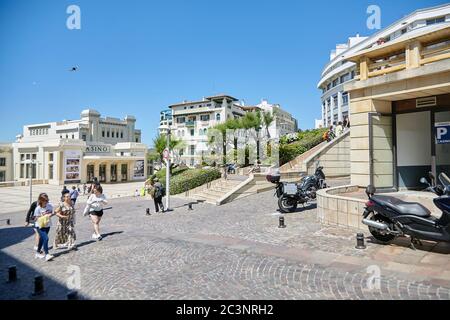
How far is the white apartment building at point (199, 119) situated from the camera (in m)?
64.8

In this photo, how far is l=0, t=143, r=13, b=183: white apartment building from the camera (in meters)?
50.7

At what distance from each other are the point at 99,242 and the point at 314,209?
764cm

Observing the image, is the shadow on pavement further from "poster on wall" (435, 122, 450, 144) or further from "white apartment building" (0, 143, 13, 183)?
"white apartment building" (0, 143, 13, 183)

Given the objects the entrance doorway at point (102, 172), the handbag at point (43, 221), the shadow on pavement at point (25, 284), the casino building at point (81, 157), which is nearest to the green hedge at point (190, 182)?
the shadow on pavement at point (25, 284)

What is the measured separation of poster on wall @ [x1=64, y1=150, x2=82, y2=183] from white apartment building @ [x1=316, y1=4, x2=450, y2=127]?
34.4m

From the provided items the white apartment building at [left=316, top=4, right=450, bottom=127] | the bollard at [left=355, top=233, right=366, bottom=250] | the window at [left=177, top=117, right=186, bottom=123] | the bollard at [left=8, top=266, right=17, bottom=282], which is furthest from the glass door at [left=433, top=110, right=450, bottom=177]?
the window at [left=177, top=117, right=186, bottom=123]

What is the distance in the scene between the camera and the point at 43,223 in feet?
23.6

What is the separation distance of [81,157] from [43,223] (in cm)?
3919

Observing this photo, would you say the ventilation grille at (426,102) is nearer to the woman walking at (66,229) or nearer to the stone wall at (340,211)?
the stone wall at (340,211)

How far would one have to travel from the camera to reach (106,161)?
152ft

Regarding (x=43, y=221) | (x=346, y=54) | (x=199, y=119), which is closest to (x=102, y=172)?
(x=199, y=119)

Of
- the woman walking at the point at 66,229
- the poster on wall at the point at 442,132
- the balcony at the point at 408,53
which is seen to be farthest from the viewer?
the poster on wall at the point at 442,132

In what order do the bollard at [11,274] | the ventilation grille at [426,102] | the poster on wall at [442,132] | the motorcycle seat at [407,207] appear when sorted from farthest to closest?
the ventilation grille at [426,102] → the poster on wall at [442,132] → the motorcycle seat at [407,207] → the bollard at [11,274]

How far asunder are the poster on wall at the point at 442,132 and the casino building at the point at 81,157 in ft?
113
